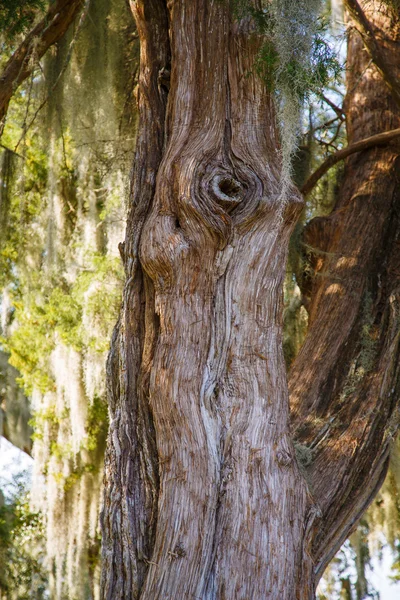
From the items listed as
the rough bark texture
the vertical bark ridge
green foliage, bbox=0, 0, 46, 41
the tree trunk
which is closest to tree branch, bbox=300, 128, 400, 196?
the rough bark texture

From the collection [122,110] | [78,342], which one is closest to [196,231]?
[122,110]

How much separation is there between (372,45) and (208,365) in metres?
2.48

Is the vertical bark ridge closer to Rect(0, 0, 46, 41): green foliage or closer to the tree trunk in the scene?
the tree trunk

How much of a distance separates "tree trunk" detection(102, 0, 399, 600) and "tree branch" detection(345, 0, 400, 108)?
109 centimetres

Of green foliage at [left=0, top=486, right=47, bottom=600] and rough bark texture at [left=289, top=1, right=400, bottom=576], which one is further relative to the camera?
green foliage at [left=0, top=486, right=47, bottom=600]

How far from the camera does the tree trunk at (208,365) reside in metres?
2.71

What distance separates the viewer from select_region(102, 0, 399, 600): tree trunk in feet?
8.91

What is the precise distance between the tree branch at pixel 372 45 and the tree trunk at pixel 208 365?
1086mm

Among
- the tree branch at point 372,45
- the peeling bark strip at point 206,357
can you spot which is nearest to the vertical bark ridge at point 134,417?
the peeling bark strip at point 206,357

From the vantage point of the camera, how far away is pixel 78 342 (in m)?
6.30

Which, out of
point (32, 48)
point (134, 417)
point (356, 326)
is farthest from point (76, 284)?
point (134, 417)

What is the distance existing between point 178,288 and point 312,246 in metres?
1.83

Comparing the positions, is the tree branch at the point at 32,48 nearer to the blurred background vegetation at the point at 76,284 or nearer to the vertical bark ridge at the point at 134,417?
the blurred background vegetation at the point at 76,284

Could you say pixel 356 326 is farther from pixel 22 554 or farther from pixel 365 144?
pixel 22 554
